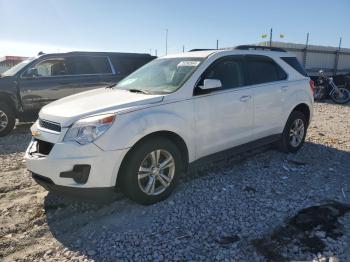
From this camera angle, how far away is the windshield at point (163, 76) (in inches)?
175

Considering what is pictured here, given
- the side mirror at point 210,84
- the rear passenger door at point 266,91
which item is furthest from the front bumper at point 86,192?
the rear passenger door at point 266,91

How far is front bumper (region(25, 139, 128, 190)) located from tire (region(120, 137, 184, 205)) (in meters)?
0.15

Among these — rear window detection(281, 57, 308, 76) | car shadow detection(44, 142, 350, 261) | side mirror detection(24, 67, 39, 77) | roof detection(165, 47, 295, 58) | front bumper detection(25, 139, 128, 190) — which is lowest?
car shadow detection(44, 142, 350, 261)

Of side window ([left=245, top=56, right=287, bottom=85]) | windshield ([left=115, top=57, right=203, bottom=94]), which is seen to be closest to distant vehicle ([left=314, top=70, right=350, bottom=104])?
side window ([left=245, top=56, right=287, bottom=85])

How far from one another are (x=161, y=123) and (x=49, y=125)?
124cm

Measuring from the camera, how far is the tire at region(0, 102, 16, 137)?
314 inches

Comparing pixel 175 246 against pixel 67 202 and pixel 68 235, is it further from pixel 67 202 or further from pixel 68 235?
pixel 67 202

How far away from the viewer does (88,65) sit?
9078mm

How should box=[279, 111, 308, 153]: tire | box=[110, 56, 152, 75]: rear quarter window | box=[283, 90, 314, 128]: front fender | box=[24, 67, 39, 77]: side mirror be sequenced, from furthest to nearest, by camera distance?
Result: box=[110, 56, 152, 75]: rear quarter window, box=[24, 67, 39, 77]: side mirror, box=[279, 111, 308, 153]: tire, box=[283, 90, 314, 128]: front fender

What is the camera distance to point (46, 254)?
317 cm

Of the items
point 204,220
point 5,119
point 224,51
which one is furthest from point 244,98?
point 5,119

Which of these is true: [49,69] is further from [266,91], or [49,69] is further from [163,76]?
[266,91]

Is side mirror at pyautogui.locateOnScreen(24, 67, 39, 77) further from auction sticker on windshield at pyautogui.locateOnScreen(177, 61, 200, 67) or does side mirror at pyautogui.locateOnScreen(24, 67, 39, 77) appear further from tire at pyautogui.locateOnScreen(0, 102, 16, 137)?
auction sticker on windshield at pyautogui.locateOnScreen(177, 61, 200, 67)

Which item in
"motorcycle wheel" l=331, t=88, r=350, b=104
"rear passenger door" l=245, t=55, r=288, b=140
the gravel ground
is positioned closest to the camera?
the gravel ground
